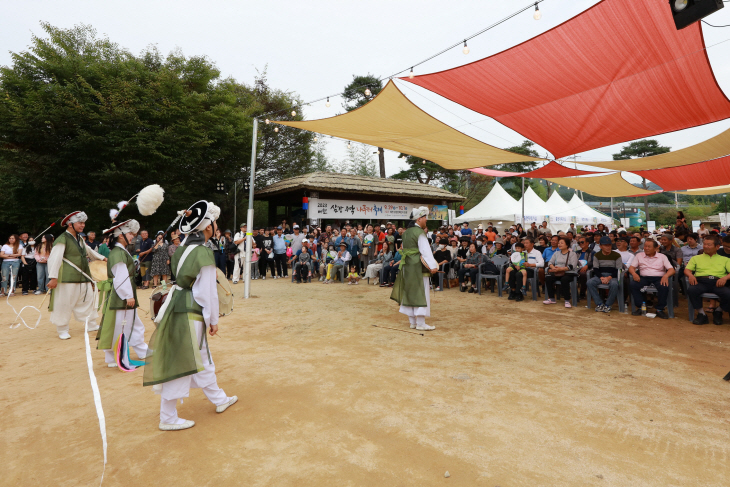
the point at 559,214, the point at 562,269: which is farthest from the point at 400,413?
the point at 559,214

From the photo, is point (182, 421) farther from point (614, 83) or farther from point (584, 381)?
point (614, 83)

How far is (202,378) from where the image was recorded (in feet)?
9.21

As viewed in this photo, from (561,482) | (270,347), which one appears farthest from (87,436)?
(561,482)

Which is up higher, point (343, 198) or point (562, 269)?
point (343, 198)

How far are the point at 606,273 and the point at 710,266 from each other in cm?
129

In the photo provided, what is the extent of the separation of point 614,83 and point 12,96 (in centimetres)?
1585

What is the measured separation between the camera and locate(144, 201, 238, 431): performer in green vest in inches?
102

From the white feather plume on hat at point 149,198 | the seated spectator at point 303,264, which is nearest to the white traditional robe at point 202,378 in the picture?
the white feather plume on hat at point 149,198

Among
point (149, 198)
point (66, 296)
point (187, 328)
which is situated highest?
point (149, 198)

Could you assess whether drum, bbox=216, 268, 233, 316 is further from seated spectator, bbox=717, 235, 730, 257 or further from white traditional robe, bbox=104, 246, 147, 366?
seated spectator, bbox=717, 235, 730, 257

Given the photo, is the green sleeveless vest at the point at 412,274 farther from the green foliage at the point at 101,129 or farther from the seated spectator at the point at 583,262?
the green foliage at the point at 101,129

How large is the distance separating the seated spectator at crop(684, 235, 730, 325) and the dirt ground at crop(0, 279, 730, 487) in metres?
0.32

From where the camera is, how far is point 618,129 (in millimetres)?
5965

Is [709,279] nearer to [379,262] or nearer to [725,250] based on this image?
[725,250]
